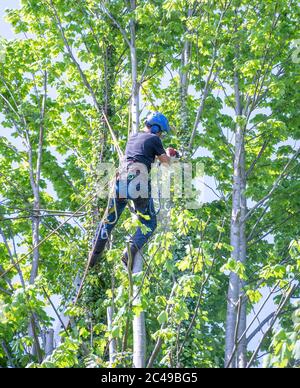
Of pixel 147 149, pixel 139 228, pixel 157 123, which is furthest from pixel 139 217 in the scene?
pixel 157 123

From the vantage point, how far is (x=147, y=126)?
9.70 m

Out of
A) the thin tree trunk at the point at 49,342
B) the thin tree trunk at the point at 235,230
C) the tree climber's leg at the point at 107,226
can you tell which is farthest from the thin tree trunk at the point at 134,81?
the thin tree trunk at the point at 49,342

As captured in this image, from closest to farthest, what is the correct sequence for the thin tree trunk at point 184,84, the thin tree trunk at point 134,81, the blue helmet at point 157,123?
the blue helmet at point 157,123
the thin tree trunk at point 134,81
the thin tree trunk at point 184,84

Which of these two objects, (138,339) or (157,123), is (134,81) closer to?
(157,123)

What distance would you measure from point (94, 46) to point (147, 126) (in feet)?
18.8

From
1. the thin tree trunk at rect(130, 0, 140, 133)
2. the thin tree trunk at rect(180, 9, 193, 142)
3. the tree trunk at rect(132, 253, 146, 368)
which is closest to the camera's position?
the tree trunk at rect(132, 253, 146, 368)

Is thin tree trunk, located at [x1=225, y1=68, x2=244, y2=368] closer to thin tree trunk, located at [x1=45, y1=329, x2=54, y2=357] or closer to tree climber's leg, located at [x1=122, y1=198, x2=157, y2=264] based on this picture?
tree climber's leg, located at [x1=122, y1=198, x2=157, y2=264]

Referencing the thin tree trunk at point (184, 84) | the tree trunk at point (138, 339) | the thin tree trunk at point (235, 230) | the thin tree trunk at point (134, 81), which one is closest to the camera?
the tree trunk at point (138, 339)

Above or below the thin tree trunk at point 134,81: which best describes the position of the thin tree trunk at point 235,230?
below

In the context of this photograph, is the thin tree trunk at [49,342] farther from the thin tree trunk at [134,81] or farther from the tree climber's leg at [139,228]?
the thin tree trunk at [134,81]
